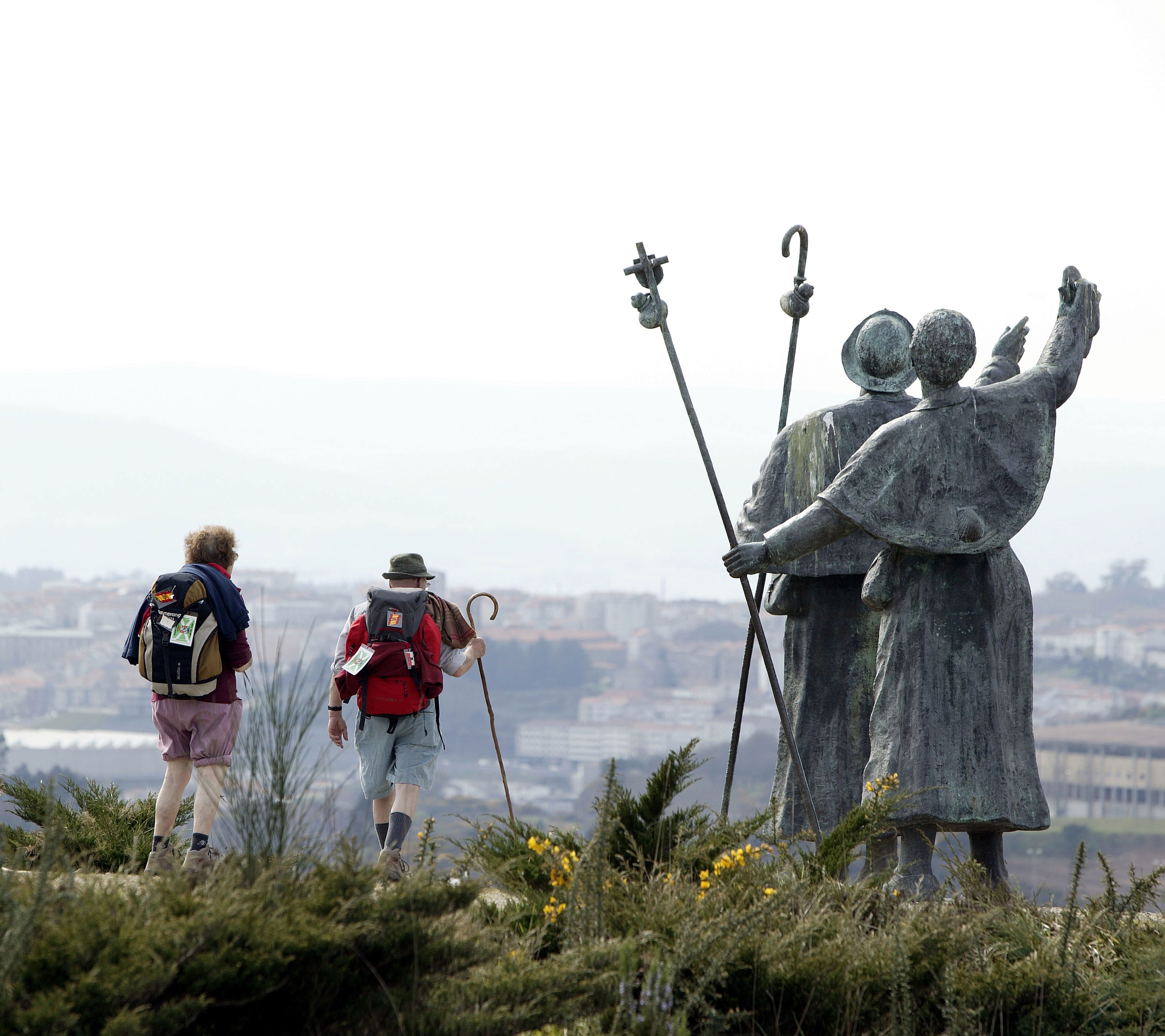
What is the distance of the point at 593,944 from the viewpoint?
14.0 ft

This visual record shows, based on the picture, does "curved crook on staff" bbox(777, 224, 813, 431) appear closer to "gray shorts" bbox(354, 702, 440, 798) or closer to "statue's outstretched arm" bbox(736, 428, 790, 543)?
"statue's outstretched arm" bbox(736, 428, 790, 543)

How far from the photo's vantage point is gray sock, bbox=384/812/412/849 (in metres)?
7.21

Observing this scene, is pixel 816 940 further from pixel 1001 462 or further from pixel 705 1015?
pixel 1001 462

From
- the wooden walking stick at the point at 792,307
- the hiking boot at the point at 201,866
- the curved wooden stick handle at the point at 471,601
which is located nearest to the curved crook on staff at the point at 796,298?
the wooden walking stick at the point at 792,307

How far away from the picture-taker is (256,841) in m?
4.20

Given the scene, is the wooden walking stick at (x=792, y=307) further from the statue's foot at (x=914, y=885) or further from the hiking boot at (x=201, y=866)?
the hiking boot at (x=201, y=866)

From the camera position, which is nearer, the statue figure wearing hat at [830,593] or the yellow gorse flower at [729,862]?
the yellow gorse flower at [729,862]

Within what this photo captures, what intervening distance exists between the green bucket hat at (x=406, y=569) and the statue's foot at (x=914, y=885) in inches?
105

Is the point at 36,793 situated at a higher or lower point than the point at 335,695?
lower

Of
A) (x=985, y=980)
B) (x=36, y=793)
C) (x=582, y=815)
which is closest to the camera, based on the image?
(x=985, y=980)

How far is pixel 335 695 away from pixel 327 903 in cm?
343

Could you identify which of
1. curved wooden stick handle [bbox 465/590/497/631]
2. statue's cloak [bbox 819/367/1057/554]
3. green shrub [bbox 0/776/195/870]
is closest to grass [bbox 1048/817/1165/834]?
curved wooden stick handle [bbox 465/590/497/631]

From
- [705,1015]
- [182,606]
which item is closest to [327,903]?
[705,1015]

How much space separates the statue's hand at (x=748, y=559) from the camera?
628cm
